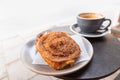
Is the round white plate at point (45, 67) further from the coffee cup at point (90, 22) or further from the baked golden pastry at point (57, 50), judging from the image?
the coffee cup at point (90, 22)

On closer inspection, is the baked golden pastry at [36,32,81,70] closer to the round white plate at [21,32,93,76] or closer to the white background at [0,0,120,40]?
the round white plate at [21,32,93,76]

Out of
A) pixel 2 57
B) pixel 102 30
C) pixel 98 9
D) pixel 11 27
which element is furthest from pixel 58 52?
pixel 98 9

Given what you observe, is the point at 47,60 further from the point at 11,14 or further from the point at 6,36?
the point at 11,14

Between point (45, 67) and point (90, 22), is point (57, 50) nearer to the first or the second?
point (45, 67)

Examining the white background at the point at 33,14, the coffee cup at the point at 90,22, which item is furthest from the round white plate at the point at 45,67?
the white background at the point at 33,14

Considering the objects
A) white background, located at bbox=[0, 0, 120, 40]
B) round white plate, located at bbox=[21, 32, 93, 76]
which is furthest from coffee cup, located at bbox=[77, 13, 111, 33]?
white background, located at bbox=[0, 0, 120, 40]

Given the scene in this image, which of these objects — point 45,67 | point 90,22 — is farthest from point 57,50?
point 90,22
